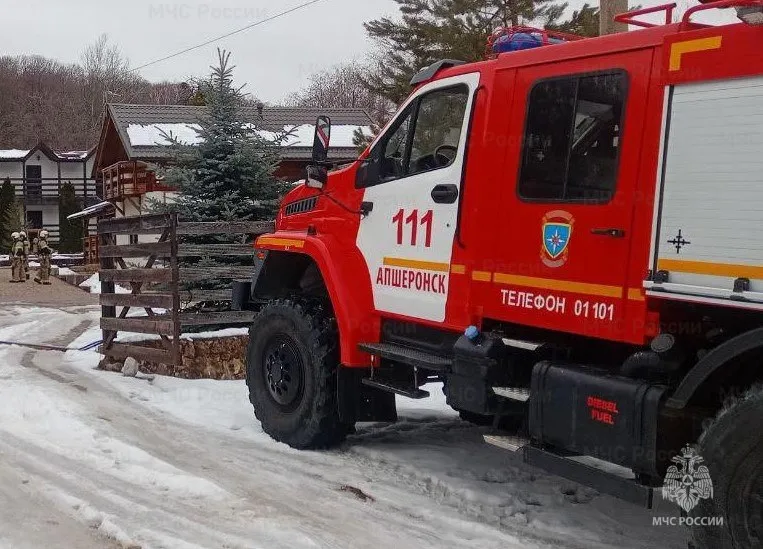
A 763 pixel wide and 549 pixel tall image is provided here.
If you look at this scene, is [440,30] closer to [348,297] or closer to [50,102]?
[348,297]

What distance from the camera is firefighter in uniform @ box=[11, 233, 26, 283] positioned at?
2557 centimetres

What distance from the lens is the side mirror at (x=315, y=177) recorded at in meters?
6.45

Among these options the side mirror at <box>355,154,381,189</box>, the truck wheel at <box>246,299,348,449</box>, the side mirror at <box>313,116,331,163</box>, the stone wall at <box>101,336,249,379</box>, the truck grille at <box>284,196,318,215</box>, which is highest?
the side mirror at <box>313,116,331,163</box>

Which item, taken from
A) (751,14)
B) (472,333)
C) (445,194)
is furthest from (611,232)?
(445,194)

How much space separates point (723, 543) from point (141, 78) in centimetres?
7190

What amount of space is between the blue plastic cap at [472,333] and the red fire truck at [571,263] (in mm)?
14

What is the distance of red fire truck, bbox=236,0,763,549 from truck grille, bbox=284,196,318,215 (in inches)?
5.6

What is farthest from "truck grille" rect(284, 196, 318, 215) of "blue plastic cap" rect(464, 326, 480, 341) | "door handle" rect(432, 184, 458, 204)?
"blue plastic cap" rect(464, 326, 480, 341)

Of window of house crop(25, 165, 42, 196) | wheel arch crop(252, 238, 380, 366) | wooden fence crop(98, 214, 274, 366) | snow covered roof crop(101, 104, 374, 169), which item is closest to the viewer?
wheel arch crop(252, 238, 380, 366)

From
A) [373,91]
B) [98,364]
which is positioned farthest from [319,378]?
[373,91]

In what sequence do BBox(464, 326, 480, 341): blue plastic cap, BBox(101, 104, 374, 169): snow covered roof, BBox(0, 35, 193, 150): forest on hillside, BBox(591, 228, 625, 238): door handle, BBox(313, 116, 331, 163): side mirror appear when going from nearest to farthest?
BBox(591, 228, 625, 238): door handle
BBox(464, 326, 480, 341): blue plastic cap
BBox(313, 116, 331, 163): side mirror
BBox(101, 104, 374, 169): snow covered roof
BBox(0, 35, 193, 150): forest on hillside

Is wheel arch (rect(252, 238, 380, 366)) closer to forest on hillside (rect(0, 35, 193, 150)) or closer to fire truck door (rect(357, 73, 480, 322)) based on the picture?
fire truck door (rect(357, 73, 480, 322))

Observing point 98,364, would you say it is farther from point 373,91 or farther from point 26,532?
point 373,91

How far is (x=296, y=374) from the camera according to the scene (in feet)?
21.9
